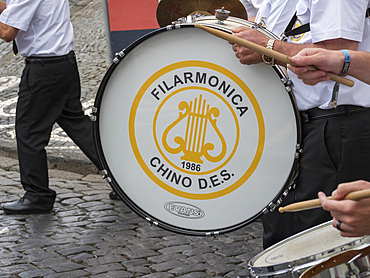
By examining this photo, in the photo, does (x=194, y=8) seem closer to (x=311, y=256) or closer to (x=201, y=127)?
(x=201, y=127)

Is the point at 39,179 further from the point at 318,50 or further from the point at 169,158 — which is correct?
the point at 318,50

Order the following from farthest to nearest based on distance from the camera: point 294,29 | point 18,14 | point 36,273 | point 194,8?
point 18,14 → point 36,273 → point 194,8 → point 294,29

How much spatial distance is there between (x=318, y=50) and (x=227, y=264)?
76.0 inches

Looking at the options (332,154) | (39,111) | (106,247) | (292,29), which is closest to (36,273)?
(106,247)

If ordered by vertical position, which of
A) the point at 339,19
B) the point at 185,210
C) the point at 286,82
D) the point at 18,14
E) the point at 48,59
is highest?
the point at 18,14

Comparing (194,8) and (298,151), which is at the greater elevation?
(194,8)

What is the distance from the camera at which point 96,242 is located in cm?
423

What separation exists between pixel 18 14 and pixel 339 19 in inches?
117

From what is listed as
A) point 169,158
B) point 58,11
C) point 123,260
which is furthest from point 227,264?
point 58,11

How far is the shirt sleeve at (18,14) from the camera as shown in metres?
4.70

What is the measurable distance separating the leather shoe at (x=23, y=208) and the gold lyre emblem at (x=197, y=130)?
232cm

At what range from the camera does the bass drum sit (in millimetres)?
2688

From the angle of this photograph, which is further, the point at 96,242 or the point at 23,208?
the point at 23,208

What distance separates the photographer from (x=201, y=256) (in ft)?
13.1
